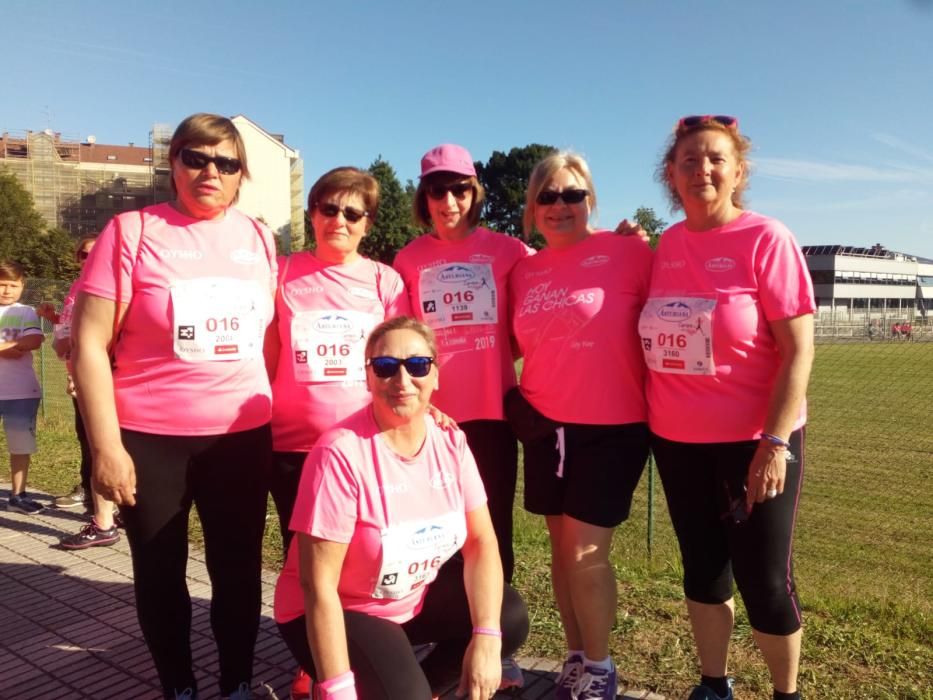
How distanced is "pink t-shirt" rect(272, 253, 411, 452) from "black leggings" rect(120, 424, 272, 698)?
16 cm

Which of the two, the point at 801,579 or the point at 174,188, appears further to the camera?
the point at 801,579

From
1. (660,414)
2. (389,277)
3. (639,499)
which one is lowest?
(639,499)

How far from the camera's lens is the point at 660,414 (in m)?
2.68

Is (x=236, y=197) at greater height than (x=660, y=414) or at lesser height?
greater

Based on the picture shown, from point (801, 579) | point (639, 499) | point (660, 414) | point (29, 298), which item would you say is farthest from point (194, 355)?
point (29, 298)

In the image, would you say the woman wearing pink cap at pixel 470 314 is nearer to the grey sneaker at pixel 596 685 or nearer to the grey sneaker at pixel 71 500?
the grey sneaker at pixel 596 685

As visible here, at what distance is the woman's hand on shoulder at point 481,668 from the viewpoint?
7.54 feet

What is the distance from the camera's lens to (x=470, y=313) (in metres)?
3.04

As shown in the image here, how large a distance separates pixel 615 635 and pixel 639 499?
13.6 feet

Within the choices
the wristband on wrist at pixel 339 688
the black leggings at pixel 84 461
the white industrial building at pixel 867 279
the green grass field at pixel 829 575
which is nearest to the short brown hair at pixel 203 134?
the wristband on wrist at pixel 339 688

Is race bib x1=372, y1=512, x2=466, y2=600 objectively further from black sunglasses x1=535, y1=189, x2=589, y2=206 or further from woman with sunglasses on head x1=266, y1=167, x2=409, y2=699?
black sunglasses x1=535, y1=189, x2=589, y2=206

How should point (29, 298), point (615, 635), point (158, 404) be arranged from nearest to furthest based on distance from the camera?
point (158, 404), point (615, 635), point (29, 298)

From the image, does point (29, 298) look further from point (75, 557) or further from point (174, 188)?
point (174, 188)

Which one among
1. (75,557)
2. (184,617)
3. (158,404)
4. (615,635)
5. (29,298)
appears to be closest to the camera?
(158,404)
